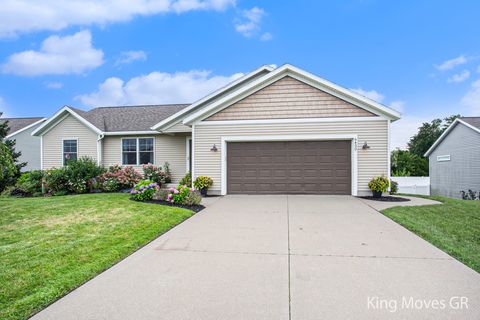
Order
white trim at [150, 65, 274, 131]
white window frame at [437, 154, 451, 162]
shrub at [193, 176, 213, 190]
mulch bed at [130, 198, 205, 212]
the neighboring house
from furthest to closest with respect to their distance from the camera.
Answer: the neighboring house
white window frame at [437, 154, 451, 162]
white trim at [150, 65, 274, 131]
shrub at [193, 176, 213, 190]
mulch bed at [130, 198, 205, 212]

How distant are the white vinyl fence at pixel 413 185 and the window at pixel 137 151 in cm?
1808

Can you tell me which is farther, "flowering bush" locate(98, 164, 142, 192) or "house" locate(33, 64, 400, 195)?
"flowering bush" locate(98, 164, 142, 192)

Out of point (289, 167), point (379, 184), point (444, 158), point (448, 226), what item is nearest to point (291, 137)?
point (289, 167)

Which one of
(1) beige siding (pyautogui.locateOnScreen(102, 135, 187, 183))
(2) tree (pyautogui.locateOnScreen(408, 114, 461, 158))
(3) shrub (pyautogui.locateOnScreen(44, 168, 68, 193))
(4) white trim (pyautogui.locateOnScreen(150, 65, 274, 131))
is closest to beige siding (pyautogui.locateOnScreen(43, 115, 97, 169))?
(1) beige siding (pyautogui.locateOnScreen(102, 135, 187, 183))

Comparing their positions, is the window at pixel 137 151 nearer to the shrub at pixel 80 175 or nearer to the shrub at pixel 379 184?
the shrub at pixel 80 175

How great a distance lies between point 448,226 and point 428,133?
47.4m

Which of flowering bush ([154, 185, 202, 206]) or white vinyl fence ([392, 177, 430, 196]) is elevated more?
flowering bush ([154, 185, 202, 206])

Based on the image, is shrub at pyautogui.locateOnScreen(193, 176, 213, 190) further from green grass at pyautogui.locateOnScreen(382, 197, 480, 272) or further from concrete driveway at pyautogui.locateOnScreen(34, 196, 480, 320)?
green grass at pyautogui.locateOnScreen(382, 197, 480, 272)

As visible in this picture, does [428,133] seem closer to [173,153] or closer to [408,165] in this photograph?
[408,165]

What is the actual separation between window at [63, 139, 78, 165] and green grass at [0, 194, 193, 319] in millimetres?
7348

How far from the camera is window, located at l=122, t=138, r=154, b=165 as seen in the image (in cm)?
1433

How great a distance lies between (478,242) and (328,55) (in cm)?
1323

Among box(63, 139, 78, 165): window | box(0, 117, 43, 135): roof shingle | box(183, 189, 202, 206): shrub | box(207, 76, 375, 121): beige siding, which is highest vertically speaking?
box(0, 117, 43, 135): roof shingle

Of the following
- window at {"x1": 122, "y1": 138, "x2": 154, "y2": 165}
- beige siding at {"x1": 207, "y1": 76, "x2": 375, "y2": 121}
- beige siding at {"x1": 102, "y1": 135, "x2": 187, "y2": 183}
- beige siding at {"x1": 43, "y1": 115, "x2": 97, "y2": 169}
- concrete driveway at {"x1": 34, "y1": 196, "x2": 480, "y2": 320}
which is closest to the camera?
concrete driveway at {"x1": 34, "y1": 196, "x2": 480, "y2": 320}
